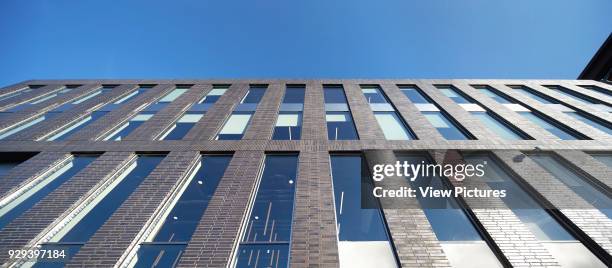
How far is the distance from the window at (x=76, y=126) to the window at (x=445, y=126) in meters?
14.5

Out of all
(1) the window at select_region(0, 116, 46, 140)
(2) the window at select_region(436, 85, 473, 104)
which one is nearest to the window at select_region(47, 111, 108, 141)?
(1) the window at select_region(0, 116, 46, 140)

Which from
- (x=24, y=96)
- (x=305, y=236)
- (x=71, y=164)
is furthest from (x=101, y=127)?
(x=305, y=236)

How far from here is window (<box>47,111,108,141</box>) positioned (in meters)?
11.1

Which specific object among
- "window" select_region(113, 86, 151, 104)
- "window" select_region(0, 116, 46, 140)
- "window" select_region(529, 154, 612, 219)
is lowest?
"window" select_region(529, 154, 612, 219)

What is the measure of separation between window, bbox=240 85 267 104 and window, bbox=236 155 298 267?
21.5 ft

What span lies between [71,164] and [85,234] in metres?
4.02

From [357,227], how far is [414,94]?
1153 cm

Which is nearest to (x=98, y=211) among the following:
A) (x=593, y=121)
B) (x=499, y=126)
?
(x=499, y=126)

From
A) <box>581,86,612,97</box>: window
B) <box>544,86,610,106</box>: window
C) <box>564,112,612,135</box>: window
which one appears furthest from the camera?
<box>581,86,612,97</box>: window

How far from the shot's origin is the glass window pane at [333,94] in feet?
50.0

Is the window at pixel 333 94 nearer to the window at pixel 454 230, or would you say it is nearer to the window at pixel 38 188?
the window at pixel 454 230

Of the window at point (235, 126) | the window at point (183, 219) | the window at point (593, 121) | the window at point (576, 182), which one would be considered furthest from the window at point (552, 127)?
the window at point (183, 219)

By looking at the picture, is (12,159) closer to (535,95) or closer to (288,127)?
(288,127)

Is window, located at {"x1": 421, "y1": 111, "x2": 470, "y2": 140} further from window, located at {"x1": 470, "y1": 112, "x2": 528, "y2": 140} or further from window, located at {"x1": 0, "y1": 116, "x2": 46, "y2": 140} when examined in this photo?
window, located at {"x1": 0, "y1": 116, "x2": 46, "y2": 140}
